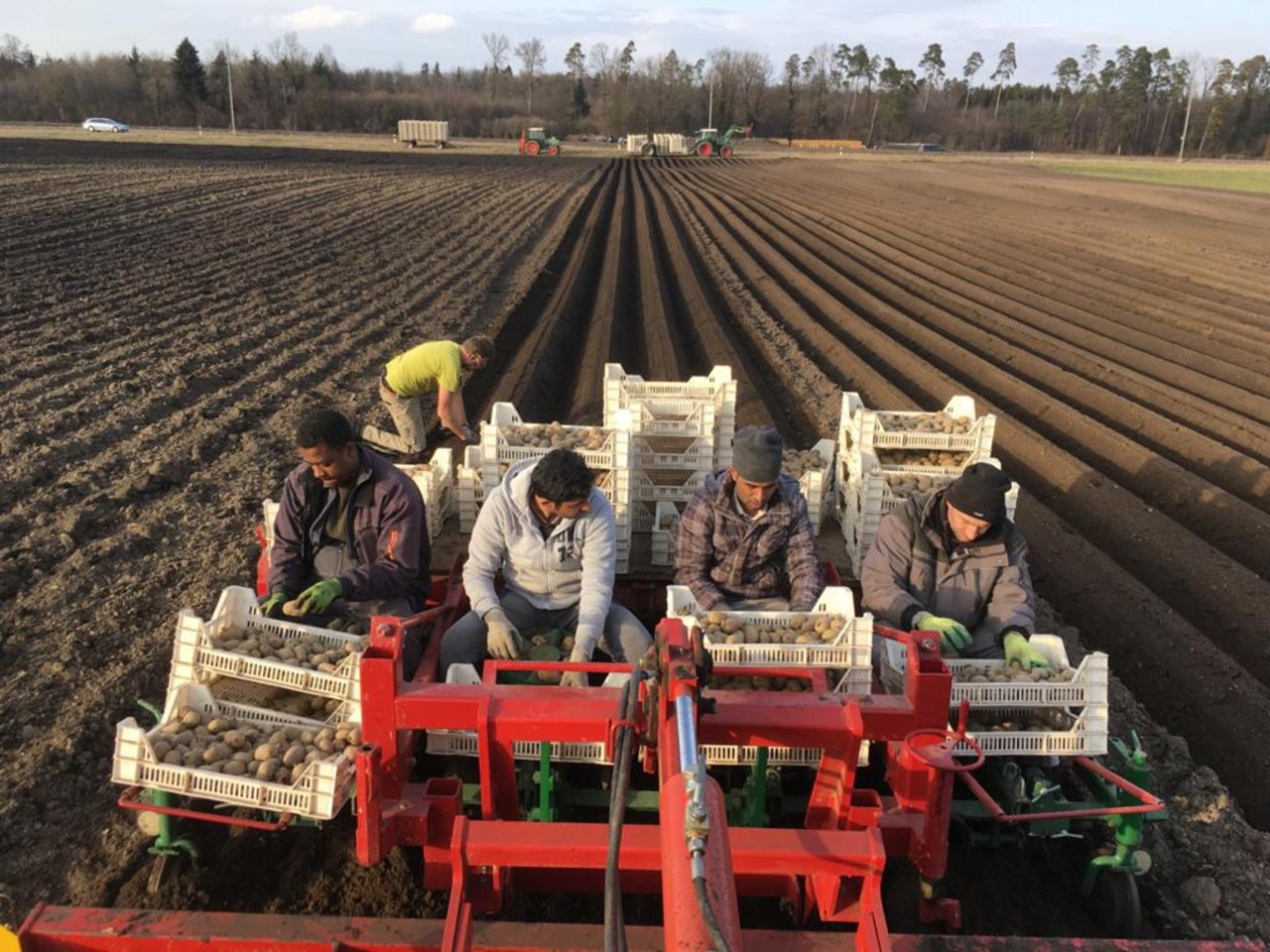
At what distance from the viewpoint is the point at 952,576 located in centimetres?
469

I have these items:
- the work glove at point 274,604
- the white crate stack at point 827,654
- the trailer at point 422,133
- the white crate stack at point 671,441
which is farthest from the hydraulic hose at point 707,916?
the trailer at point 422,133

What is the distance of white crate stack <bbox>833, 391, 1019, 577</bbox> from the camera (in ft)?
19.1

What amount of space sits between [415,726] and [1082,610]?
4962 mm

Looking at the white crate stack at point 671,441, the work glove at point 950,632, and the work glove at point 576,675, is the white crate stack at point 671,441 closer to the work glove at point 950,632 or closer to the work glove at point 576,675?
the work glove at point 576,675

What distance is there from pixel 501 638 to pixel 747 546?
132cm

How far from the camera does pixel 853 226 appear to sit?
25.4 meters

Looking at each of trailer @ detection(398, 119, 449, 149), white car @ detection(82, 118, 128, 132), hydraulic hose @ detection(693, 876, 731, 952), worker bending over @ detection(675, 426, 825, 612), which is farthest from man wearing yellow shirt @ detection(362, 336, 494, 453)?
white car @ detection(82, 118, 128, 132)

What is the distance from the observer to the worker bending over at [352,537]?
4680 millimetres

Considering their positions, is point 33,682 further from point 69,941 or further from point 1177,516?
point 1177,516

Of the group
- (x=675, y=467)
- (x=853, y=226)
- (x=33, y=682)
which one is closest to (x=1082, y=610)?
(x=675, y=467)

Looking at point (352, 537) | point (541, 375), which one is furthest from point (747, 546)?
point (541, 375)

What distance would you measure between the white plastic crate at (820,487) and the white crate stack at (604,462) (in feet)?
3.56

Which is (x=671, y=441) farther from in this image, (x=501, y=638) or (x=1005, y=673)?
(x=1005, y=673)

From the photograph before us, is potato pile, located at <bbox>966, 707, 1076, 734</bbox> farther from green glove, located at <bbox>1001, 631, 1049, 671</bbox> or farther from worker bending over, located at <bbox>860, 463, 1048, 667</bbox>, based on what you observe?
worker bending over, located at <bbox>860, 463, 1048, 667</bbox>
